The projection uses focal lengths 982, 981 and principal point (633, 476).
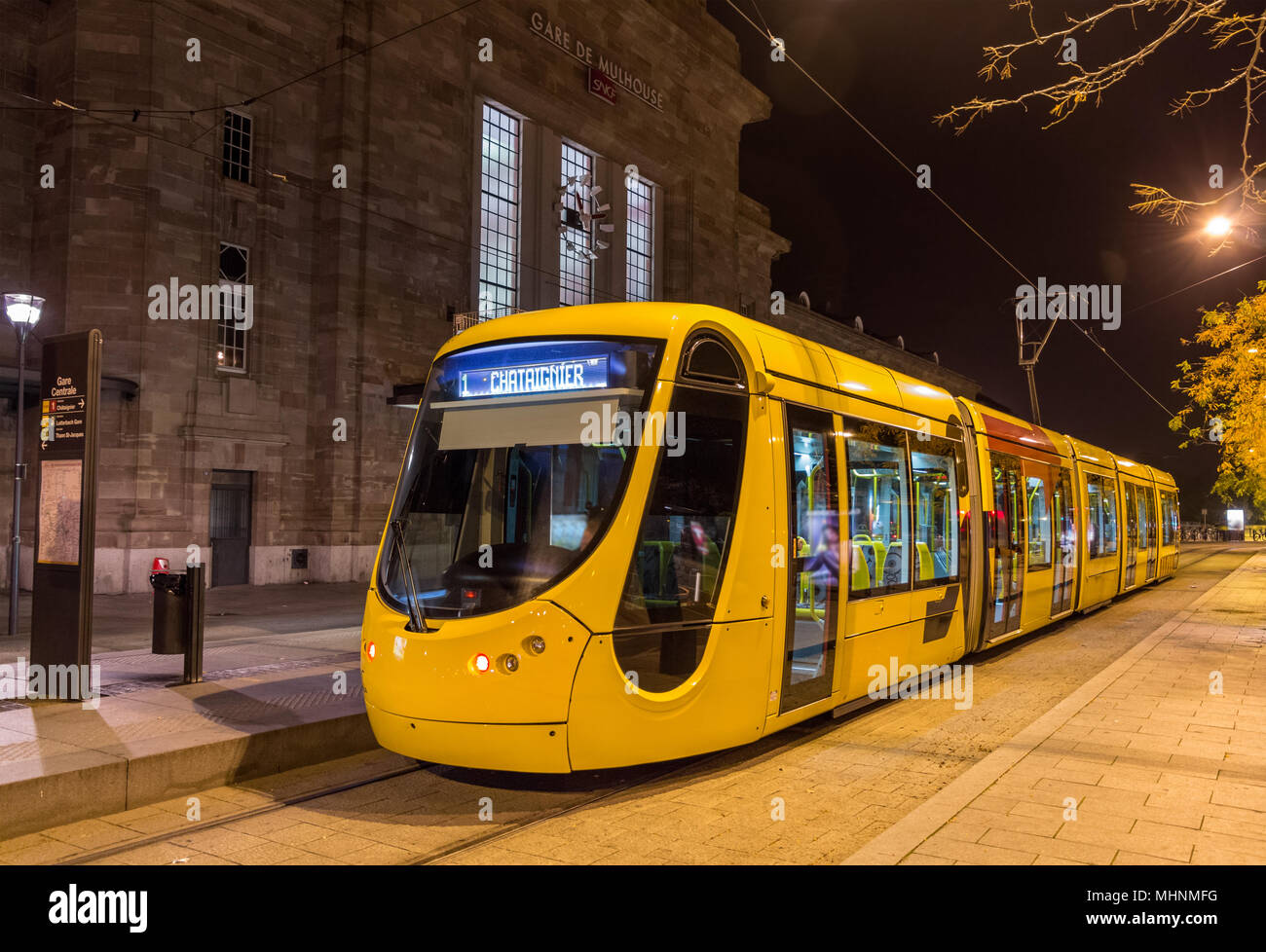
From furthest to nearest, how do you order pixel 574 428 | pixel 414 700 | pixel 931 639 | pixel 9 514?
1. pixel 9 514
2. pixel 931 639
3. pixel 574 428
4. pixel 414 700

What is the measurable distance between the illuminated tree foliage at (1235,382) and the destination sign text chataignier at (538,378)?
23.5 meters

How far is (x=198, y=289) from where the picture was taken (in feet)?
69.1

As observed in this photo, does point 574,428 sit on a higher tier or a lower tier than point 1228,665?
higher

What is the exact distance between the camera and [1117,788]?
604 centimetres

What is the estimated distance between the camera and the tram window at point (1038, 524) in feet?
43.5

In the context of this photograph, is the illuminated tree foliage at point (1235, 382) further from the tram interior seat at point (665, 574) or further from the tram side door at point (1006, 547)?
the tram interior seat at point (665, 574)

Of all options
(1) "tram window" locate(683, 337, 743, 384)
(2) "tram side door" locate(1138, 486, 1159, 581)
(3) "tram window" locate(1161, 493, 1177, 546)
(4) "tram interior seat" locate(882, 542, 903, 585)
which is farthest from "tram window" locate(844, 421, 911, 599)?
(3) "tram window" locate(1161, 493, 1177, 546)

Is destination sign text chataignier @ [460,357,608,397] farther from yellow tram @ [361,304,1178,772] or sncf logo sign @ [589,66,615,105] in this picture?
sncf logo sign @ [589,66,615,105]

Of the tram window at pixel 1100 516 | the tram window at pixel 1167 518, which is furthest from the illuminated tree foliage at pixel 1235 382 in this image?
the tram window at pixel 1100 516

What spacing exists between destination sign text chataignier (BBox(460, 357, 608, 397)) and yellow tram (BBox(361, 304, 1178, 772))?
14 millimetres

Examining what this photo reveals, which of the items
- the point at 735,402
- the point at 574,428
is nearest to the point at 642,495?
the point at 574,428

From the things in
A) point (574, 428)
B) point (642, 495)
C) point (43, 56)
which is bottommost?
point (642, 495)

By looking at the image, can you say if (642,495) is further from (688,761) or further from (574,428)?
(688,761)
